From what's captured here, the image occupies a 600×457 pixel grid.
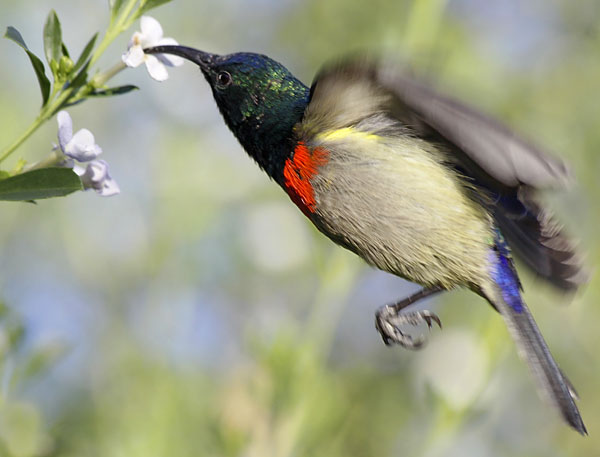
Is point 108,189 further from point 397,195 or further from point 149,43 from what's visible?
point 397,195

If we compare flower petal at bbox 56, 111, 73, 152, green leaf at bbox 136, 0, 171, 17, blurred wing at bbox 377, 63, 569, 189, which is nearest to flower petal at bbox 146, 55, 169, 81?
green leaf at bbox 136, 0, 171, 17

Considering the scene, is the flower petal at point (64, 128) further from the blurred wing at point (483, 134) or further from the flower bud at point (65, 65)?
the blurred wing at point (483, 134)

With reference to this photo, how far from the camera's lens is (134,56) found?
61.0 inches

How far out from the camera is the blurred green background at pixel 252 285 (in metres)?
2.51

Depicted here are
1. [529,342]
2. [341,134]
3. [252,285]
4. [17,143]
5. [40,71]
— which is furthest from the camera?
[252,285]

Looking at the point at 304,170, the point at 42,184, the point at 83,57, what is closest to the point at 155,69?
the point at 83,57

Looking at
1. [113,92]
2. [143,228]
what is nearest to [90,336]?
[143,228]

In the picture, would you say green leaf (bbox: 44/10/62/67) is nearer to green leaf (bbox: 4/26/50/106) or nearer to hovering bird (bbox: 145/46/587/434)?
green leaf (bbox: 4/26/50/106)

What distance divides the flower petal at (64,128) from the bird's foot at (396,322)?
0.96 m

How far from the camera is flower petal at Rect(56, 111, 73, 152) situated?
1435mm

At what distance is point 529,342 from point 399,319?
0.32 metres

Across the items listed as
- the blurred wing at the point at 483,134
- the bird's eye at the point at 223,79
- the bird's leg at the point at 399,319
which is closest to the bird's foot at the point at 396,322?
the bird's leg at the point at 399,319

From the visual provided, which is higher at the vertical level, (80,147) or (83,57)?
(83,57)

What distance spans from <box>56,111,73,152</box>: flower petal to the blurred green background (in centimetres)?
70
